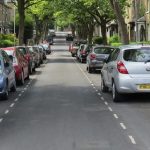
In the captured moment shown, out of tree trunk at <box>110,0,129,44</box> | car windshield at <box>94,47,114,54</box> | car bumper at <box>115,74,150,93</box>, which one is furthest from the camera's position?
tree trunk at <box>110,0,129,44</box>

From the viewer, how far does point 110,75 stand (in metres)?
16.3

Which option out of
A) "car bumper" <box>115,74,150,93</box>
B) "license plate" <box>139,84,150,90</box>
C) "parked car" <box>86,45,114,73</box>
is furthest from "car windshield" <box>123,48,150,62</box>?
"parked car" <box>86,45,114,73</box>

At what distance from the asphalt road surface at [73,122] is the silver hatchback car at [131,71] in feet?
1.40

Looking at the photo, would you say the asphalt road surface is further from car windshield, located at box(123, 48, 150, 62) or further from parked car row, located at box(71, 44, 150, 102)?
car windshield, located at box(123, 48, 150, 62)

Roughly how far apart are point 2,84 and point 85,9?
35023 mm

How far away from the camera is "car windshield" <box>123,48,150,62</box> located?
15133mm

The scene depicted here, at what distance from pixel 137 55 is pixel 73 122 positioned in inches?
170

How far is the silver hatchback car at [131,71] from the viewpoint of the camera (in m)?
14.9

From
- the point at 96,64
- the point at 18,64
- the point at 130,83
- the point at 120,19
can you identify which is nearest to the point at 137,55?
the point at 130,83

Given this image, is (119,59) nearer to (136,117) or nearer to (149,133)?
(136,117)

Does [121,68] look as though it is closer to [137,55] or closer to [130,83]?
[130,83]

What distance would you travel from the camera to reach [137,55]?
50.1 ft

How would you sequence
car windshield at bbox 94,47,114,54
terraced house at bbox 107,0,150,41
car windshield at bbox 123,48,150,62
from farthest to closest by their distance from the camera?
terraced house at bbox 107,0,150,41, car windshield at bbox 94,47,114,54, car windshield at bbox 123,48,150,62

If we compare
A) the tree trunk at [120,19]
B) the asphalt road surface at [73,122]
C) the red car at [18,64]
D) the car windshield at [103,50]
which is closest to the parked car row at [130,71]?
the asphalt road surface at [73,122]
